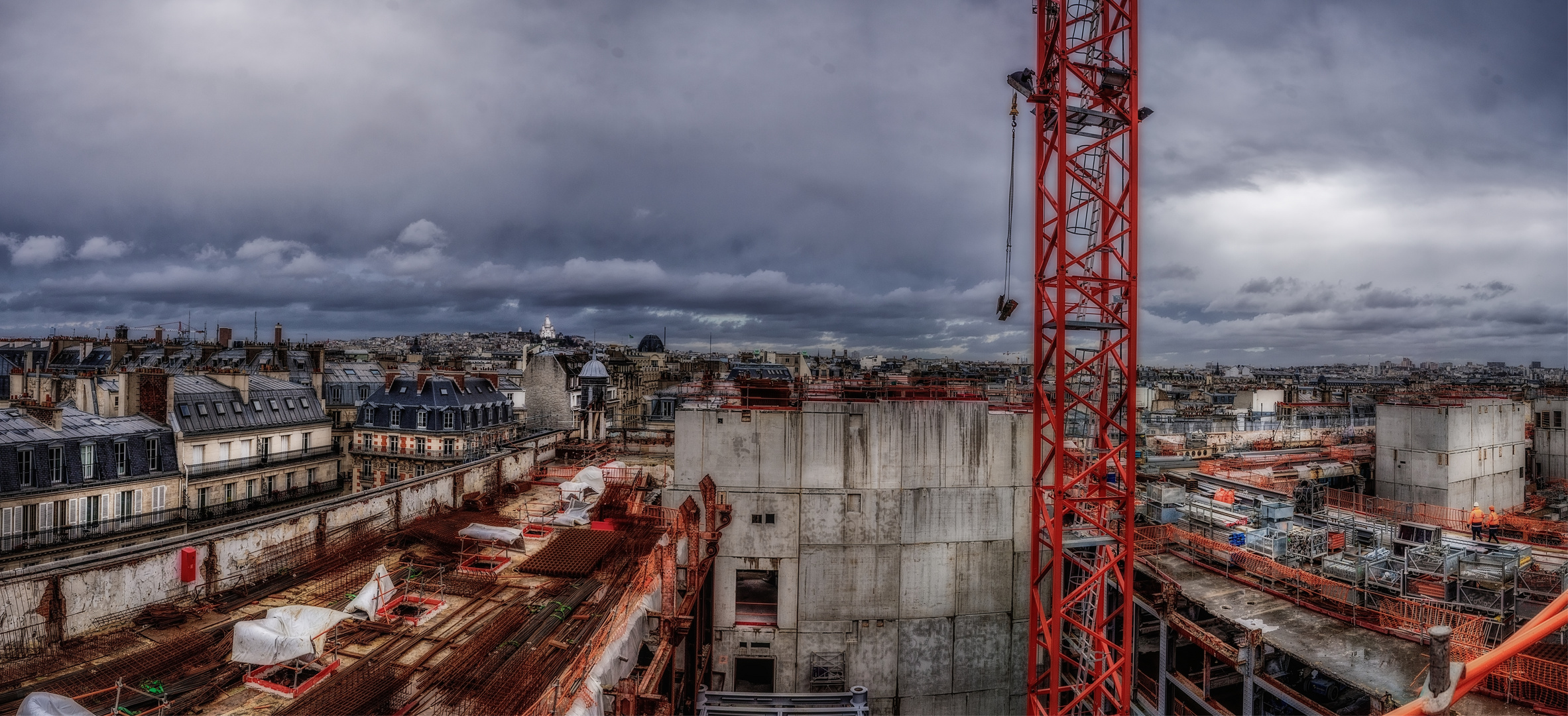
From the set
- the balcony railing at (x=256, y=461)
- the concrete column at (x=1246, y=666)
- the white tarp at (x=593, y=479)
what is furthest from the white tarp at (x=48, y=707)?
the balcony railing at (x=256, y=461)

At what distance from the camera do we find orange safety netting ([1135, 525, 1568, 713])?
13.9 meters

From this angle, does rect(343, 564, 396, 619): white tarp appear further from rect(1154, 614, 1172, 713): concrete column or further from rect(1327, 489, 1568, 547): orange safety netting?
rect(1327, 489, 1568, 547): orange safety netting

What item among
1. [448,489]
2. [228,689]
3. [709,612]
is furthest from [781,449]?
[228,689]

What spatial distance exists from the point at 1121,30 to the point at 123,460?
155ft

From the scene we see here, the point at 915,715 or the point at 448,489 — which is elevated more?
the point at 448,489

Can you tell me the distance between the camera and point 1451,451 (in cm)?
3419

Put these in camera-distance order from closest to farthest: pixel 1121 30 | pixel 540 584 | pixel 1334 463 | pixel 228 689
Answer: pixel 228 689, pixel 540 584, pixel 1121 30, pixel 1334 463

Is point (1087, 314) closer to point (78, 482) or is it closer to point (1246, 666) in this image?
point (1246, 666)

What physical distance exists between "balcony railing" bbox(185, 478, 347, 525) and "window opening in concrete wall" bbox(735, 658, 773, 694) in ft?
104

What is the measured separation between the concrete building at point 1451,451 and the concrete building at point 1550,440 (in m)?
7.74

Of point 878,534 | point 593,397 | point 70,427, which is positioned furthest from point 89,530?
point 593,397

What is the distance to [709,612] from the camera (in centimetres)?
2386

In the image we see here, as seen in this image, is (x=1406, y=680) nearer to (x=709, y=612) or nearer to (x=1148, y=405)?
(x=709, y=612)

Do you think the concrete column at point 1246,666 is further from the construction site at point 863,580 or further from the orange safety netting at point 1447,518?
the orange safety netting at point 1447,518
